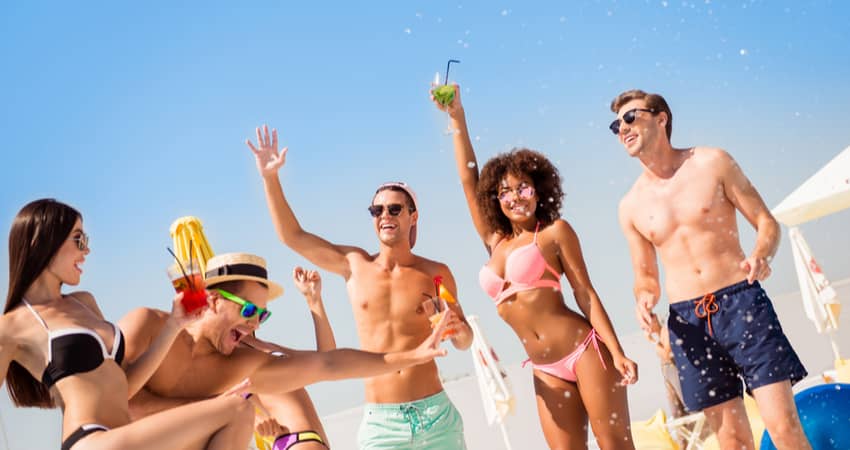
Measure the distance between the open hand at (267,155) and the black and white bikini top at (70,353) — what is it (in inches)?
92.6

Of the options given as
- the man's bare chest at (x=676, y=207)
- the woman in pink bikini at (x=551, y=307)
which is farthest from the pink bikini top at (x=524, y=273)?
the man's bare chest at (x=676, y=207)

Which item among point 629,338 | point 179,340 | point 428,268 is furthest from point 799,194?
point 629,338

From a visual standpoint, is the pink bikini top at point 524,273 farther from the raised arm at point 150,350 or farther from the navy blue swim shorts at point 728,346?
the raised arm at point 150,350

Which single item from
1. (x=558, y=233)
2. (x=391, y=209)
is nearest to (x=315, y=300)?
(x=391, y=209)

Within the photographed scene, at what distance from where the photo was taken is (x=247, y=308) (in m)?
4.72

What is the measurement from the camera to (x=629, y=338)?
36.4 m

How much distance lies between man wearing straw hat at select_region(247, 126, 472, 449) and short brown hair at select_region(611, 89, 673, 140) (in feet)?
5.20

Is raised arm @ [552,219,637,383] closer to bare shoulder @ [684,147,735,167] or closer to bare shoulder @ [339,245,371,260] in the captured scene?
bare shoulder @ [684,147,735,167]

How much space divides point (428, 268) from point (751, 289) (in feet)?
6.85

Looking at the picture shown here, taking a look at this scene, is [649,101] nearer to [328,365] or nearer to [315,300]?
[315,300]

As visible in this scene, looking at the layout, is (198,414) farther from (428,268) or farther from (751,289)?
(751,289)

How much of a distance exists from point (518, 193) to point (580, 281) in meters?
0.72

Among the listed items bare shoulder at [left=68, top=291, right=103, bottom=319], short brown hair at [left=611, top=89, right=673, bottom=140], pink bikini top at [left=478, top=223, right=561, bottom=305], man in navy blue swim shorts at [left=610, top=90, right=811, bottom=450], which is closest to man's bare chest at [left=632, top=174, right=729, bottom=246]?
man in navy blue swim shorts at [left=610, top=90, right=811, bottom=450]

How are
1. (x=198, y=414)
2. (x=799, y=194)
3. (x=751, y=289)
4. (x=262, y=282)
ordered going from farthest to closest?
(x=799, y=194), (x=751, y=289), (x=262, y=282), (x=198, y=414)
